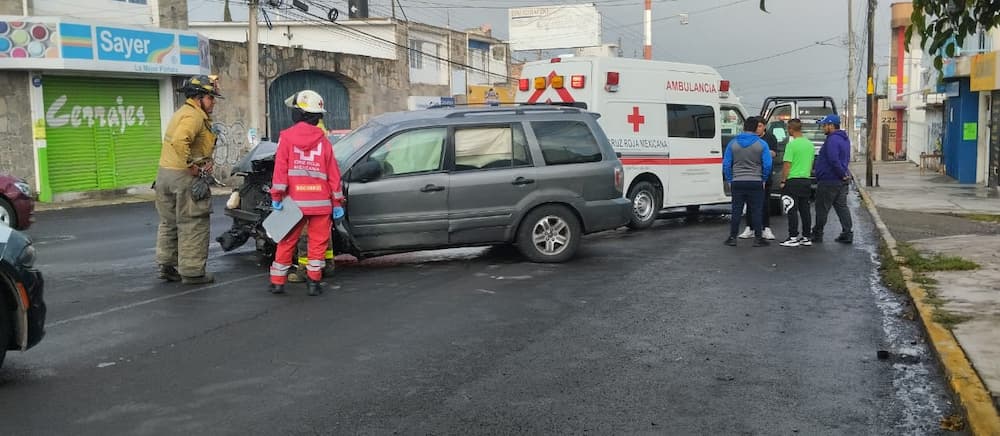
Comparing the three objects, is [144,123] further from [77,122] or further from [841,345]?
[841,345]

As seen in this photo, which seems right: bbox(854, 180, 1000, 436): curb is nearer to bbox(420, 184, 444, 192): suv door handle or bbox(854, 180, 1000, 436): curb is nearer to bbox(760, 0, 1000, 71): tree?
bbox(760, 0, 1000, 71): tree

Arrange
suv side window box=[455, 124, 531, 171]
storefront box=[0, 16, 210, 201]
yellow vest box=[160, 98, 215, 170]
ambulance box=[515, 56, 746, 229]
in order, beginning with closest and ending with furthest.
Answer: yellow vest box=[160, 98, 215, 170]
suv side window box=[455, 124, 531, 171]
ambulance box=[515, 56, 746, 229]
storefront box=[0, 16, 210, 201]

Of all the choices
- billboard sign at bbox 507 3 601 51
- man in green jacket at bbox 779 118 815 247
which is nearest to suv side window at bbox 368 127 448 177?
man in green jacket at bbox 779 118 815 247

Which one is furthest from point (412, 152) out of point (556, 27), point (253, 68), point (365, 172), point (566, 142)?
point (556, 27)

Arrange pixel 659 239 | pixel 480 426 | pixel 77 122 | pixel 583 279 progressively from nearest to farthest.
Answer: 1. pixel 480 426
2. pixel 583 279
3. pixel 659 239
4. pixel 77 122

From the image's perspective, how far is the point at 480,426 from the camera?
4.84m

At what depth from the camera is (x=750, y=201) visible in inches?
476

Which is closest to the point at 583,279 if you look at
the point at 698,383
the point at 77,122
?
the point at 698,383

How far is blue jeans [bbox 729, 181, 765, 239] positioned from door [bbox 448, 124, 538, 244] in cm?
326

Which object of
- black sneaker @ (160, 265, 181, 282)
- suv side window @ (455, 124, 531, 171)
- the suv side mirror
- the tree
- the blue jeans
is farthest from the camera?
the blue jeans

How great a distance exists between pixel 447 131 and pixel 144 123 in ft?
57.8

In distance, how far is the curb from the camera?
486cm

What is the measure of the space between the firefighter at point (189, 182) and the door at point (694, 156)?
7706 mm

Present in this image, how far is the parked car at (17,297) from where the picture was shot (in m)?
5.42
